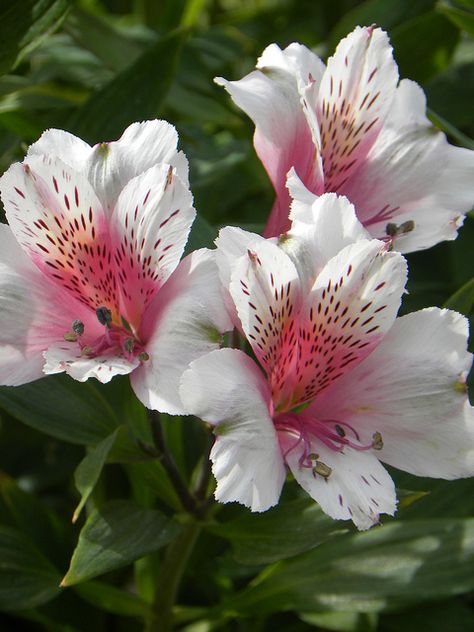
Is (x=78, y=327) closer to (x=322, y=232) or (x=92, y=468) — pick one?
(x=92, y=468)

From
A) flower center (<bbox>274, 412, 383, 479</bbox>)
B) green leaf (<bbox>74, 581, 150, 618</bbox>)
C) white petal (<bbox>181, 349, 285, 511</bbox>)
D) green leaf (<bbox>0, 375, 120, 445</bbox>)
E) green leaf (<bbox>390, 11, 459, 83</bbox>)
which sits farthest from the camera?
green leaf (<bbox>390, 11, 459, 83</bbox>)

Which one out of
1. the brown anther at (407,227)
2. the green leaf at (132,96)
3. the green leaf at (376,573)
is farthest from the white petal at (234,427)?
the green leaf at (132,96)

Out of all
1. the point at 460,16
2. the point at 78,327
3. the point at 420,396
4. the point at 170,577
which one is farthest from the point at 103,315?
the point at 460,16

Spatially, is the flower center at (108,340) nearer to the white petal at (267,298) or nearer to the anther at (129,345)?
the anther at (129,345)

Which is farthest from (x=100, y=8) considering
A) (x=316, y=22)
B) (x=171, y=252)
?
(x=171, y=252)

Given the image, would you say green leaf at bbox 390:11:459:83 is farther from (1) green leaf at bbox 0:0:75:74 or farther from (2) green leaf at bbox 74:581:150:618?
(2) green leaf at bbox 74:581:150:618

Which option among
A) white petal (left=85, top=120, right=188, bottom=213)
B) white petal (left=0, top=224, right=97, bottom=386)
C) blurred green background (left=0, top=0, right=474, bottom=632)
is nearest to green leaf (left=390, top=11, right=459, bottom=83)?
blurred green background (left=0, top=0, right=474, bottom=632)
